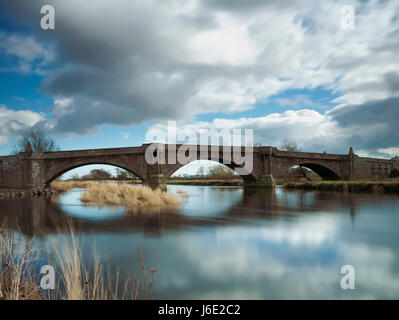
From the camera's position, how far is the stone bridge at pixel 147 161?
1188 inches

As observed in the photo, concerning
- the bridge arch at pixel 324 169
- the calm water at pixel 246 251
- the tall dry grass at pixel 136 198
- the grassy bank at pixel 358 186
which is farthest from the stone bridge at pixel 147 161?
the calm water at pixel 246 251

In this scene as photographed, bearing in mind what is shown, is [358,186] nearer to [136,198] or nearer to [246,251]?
[136,198]

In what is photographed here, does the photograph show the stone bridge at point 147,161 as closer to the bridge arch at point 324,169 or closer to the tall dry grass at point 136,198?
the bridge arch at point 324,169

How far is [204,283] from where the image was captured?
211 inches

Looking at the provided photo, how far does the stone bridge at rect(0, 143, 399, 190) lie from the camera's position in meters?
30.2

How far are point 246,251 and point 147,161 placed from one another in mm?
23708

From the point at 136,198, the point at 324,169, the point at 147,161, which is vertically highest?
the point at 147,161

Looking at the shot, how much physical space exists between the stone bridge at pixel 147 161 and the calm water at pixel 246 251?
16701mm

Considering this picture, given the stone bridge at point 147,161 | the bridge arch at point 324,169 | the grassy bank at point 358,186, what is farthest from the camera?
the bridge arch at point 324,169

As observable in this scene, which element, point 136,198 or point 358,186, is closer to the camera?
point 136,198

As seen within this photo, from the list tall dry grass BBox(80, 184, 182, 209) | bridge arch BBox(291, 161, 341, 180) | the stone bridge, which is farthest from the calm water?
bridge arch BBox(291, 161, 341, 180)

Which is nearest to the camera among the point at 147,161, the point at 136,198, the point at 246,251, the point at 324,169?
the point at 246,251

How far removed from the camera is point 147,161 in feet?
98.3

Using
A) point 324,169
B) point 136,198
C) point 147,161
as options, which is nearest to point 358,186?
point 324,169
